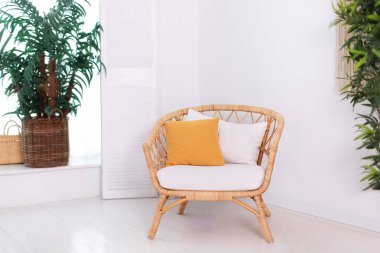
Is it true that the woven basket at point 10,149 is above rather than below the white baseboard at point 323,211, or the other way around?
above

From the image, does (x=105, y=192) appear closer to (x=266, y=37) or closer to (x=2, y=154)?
(x=2, y=154)

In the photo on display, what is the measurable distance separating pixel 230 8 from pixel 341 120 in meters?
1.41

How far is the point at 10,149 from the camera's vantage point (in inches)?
166

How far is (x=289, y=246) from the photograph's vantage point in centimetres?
289

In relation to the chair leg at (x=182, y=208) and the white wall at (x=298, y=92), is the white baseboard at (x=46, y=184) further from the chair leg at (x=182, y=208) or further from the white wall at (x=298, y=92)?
the white wall at (x=298, y=92)

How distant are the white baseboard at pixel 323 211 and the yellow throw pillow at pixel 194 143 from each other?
2.58ft

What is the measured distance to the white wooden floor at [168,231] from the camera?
113 inches

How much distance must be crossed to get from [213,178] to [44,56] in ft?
6.02

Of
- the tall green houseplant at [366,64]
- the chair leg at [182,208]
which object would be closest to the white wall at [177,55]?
the chair leg at [182,208]

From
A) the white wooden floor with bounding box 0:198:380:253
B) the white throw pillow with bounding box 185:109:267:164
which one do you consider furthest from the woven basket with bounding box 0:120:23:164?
A: the white throw pillow with bounding box 185:109:267:164

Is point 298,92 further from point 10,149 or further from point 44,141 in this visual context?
point 10,149

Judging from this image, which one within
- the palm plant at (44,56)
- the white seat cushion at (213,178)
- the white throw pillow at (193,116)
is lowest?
the white seat cushion at (213,178)

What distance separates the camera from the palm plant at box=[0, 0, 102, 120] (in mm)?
3840

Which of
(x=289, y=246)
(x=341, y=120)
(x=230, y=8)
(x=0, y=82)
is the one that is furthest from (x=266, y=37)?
(x=0, y=82)
